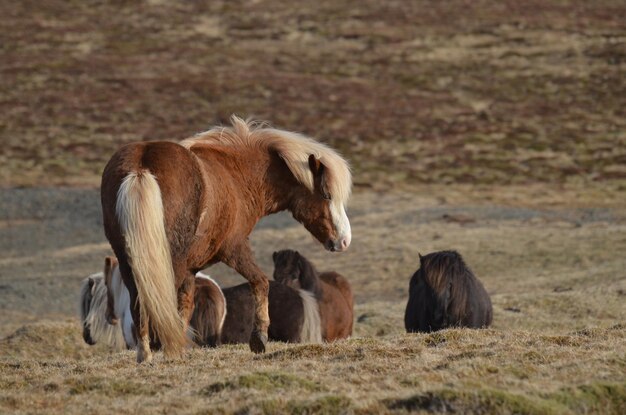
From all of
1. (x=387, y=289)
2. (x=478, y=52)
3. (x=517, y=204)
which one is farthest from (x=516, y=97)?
(x=387, y=289)

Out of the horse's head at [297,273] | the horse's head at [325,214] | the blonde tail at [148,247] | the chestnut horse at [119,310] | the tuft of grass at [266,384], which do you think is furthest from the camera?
the horse's head at [297,273]

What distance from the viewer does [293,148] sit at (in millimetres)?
10633

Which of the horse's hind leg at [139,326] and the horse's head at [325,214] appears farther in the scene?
the horse's head at [325,214]

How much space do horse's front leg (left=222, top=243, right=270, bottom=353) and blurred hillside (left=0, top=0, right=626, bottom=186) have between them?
30.9 m

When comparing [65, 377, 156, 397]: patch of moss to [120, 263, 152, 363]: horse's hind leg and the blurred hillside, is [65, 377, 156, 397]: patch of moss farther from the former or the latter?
the blurred hillside

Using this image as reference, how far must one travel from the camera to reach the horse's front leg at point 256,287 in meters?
9.98

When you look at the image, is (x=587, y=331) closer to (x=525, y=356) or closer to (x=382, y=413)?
(x=525, y=356)

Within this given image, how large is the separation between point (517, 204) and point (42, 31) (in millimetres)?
39516

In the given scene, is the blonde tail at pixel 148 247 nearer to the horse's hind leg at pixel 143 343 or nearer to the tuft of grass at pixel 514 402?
the horse's hind leg at pixel 143 343

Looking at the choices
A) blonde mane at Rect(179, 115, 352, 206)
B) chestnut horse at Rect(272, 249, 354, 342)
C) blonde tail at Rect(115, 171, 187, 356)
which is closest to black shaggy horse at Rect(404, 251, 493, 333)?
chestnut horse at Rect(272, 249, 354, 342)

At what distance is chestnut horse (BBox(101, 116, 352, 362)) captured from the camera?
29.2 ft

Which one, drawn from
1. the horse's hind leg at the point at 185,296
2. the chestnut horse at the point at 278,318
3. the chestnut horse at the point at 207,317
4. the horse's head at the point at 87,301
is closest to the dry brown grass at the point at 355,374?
the horse's hind leg at the point at 185,296

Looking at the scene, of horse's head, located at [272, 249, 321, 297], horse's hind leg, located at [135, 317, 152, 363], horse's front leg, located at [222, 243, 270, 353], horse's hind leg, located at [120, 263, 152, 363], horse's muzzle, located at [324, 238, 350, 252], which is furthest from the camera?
horse's head, located at [272, 249, 321, 297]

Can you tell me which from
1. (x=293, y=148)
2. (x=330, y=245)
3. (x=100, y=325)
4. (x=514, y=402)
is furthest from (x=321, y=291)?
(x=514, y=402)
